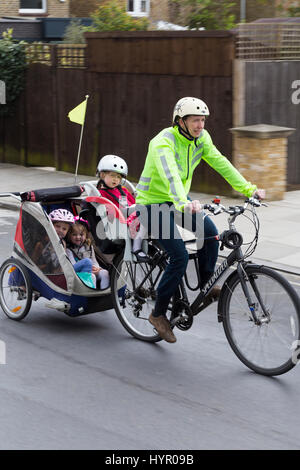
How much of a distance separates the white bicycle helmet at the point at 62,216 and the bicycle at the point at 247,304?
2.62 ft

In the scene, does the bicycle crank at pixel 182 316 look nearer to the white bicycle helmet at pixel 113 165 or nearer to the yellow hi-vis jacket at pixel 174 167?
the yellow hi-vis jacket at pixel 174 167

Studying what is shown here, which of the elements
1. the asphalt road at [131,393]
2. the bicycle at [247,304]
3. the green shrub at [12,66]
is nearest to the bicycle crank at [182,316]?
the bicycle at [247,304]

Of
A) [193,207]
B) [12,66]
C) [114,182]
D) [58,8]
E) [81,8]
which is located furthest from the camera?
[81,8]

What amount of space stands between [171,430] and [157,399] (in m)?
0.50

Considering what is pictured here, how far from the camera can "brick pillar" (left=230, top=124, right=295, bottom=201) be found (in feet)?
40.2

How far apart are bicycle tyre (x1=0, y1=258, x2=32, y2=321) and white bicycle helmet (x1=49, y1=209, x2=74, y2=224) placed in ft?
1.61

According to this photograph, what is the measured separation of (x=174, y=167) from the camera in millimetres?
5488

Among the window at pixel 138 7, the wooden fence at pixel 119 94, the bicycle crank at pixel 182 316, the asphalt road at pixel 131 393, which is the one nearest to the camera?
the asphalt road at pixel 131 393

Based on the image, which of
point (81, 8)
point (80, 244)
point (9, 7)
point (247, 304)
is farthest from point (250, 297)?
point (81, 8)

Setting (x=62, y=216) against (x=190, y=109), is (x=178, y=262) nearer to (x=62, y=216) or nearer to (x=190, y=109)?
(x=190, y=109)

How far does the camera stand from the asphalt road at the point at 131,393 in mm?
4531

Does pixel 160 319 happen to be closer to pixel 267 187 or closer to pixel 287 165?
pixel 267 187

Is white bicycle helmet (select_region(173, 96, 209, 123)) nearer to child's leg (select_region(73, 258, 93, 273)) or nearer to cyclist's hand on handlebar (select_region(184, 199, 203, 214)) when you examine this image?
cyclist's hand on handlebar (select_region(184, 199, 203, 214))

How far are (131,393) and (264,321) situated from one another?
102cm
